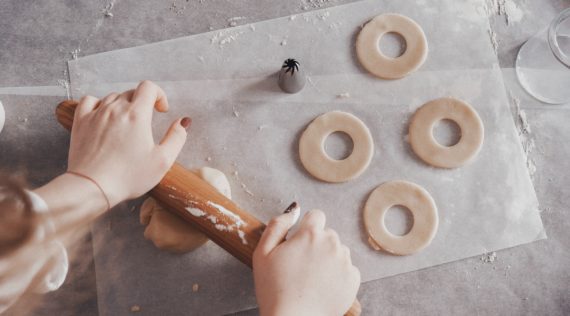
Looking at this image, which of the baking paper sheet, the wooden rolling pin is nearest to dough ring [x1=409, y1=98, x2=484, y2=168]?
the baking paper sheet

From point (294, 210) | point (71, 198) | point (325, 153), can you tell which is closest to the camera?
point (71, 198)

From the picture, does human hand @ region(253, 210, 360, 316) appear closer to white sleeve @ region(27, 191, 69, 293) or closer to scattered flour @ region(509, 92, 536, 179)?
white sleeve @ region(27, 191, 69, 293)

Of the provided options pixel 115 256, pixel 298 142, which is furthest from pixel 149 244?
pixel 298 142

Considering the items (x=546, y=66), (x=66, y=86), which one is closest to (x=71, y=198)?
(x=66, y=86)

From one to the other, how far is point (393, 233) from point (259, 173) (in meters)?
0.32

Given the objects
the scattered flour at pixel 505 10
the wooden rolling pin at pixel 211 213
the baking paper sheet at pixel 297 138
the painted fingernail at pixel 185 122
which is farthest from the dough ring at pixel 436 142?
the painted fingernail at pixel 185 122

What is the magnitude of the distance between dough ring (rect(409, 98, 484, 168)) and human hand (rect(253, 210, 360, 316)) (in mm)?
318

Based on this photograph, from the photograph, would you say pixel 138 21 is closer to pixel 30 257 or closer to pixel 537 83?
pixel 30 257

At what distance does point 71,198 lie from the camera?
949 millimetres

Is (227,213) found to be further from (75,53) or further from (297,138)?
(75,53)

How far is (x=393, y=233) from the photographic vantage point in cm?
118

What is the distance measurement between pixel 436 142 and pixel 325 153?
0.81 ft

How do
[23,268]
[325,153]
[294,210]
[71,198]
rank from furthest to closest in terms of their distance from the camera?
[325,153] < [294,210] < [71,198] < [23,268]

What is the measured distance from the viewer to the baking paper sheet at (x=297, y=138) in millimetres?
1149
